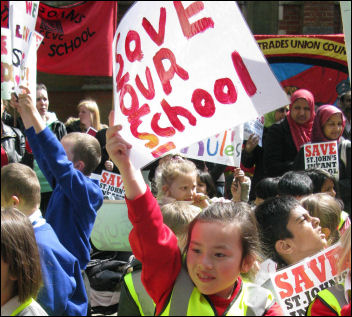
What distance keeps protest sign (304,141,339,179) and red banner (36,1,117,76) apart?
2.54 meters

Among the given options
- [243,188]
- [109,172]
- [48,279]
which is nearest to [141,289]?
[48,279]

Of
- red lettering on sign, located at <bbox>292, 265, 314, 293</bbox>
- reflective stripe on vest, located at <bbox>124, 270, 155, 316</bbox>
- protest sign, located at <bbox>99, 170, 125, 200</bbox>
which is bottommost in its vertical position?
reflective stripe on vest, located at <bbox>124, 270, 155, 316</bbox>

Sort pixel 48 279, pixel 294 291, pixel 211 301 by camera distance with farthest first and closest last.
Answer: pixel 48 279 → pixel 294 291 → pixel 211 301

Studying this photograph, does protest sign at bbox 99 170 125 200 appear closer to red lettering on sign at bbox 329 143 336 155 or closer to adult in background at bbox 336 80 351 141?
red lettering on sign at bbox 329 143 336 155

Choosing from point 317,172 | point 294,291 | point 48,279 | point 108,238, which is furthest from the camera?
point 317,172

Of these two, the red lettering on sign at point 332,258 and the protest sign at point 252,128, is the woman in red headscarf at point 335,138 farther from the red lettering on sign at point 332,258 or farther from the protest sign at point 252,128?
the red lettering on sign at point 332,258

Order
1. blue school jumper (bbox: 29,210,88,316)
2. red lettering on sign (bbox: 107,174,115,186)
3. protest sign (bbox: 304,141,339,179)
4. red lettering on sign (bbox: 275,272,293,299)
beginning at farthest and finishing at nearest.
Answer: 1. red lettering on sign (bbox: 107,174,115,186)
2. protest sign (bbox: 304,141,339,179)
3. blue school jumper (bbox: 29,210,88,316)
4. red lettering on sign (bbox: 275,272,293,299)

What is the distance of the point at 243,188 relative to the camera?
169 inches

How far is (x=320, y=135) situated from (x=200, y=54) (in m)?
3.05

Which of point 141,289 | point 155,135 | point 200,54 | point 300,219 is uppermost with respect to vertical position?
point 200,54

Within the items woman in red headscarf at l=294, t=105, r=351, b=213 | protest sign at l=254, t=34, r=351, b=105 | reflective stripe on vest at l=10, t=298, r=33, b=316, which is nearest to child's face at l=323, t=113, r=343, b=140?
woman in red headscarf at l=294, t=105, r=351, b=213

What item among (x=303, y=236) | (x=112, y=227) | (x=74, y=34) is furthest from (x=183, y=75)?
(x=74, y=34)

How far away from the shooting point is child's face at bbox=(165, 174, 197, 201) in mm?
3395

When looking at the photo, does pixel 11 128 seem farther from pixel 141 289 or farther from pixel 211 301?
pixel 211 301
